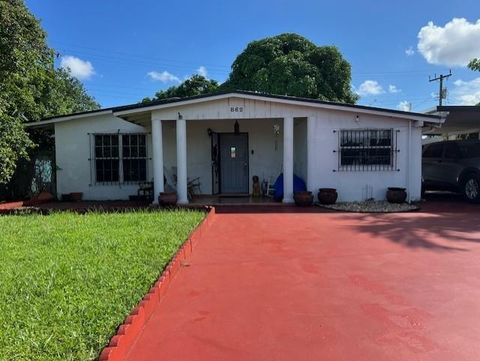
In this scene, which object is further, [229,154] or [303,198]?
[229,154]

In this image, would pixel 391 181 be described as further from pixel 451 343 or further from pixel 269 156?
pixel 451 343

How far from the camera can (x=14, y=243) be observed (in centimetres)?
618

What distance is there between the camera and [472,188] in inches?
460

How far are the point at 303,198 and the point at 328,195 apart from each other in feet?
2.27

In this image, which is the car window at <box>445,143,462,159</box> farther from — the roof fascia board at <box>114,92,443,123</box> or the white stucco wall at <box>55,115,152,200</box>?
the white stucco wall at <box>55,115,152,200</box>

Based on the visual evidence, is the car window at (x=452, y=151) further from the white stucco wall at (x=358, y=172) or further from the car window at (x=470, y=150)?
the white stucco wall at (x=358, y=172)

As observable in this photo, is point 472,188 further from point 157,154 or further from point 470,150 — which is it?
point 157,154

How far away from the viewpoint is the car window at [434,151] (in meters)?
13.2

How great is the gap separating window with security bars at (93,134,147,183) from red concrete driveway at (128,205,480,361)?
267 inches

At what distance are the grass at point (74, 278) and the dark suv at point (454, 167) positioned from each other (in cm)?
822

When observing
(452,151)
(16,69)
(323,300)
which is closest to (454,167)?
(452,151)

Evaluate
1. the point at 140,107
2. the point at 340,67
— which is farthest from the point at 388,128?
the point at 340,67

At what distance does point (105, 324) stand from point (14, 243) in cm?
371

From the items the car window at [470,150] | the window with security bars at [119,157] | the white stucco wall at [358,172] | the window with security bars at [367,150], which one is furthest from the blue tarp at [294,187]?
the car window at [470,150]
